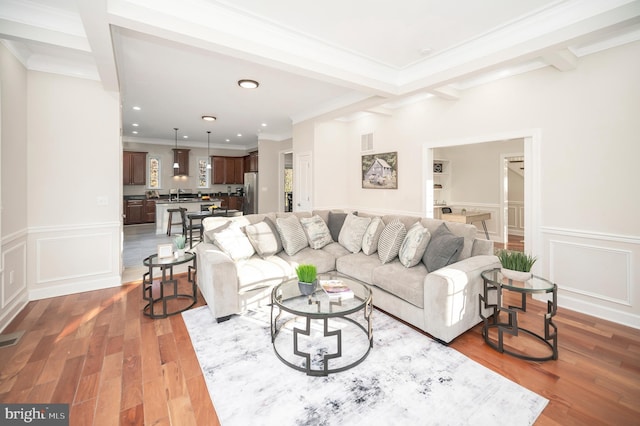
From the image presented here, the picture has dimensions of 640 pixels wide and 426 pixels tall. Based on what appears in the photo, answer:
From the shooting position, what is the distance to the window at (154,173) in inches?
393

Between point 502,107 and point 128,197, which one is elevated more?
point 502,107

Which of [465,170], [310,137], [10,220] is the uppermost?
[310,137]

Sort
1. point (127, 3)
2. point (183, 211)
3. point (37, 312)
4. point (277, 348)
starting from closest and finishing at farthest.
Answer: point (127, 3)
point (277, 348)
point (37, 312)
point (183, 211)

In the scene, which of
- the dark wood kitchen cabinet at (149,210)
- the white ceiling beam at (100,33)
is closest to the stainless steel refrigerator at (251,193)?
the dark wood kitchen cabinet at (149,210)

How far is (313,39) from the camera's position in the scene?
307 centimetres

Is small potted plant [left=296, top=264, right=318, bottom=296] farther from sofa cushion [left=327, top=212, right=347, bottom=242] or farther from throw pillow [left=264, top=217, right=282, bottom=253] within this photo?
sofa cushion [left=327, top=212, right=347, bottom=242]

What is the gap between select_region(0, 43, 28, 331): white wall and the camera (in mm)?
2803

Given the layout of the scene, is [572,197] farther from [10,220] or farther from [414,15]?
[10,220]

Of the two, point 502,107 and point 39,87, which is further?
point 502,107

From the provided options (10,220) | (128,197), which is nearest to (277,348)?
(10,220)

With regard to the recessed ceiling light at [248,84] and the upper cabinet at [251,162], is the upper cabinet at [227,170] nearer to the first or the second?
the upper cabinet at [251,162]

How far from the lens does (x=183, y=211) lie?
24.2 feet

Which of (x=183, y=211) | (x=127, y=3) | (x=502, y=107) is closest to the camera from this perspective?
(x=127, y=3)

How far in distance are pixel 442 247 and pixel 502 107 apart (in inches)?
92.1
